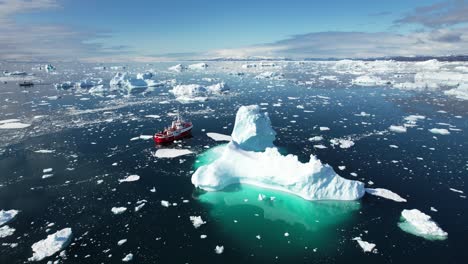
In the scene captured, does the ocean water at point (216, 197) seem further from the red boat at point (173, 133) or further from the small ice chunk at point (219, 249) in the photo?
the red boat at point (173, 133)

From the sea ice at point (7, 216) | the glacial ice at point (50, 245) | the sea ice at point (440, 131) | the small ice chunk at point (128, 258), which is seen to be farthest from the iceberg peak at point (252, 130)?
the sea ice at point (440, 131)

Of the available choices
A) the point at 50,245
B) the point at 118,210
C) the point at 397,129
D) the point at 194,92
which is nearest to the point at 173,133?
the point at 118,210

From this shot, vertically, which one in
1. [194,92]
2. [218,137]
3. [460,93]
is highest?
[460,93]

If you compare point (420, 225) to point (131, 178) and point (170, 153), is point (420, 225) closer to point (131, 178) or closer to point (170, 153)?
point (131, 178)

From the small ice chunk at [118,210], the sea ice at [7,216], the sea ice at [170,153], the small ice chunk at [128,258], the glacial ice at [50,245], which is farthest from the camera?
the sea ice at [170,153]

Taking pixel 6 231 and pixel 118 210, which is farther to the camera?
pixel 118 210

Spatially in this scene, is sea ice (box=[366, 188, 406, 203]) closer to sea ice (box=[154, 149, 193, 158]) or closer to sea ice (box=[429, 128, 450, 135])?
sea ice (box=[154, 149, 193, 158])
